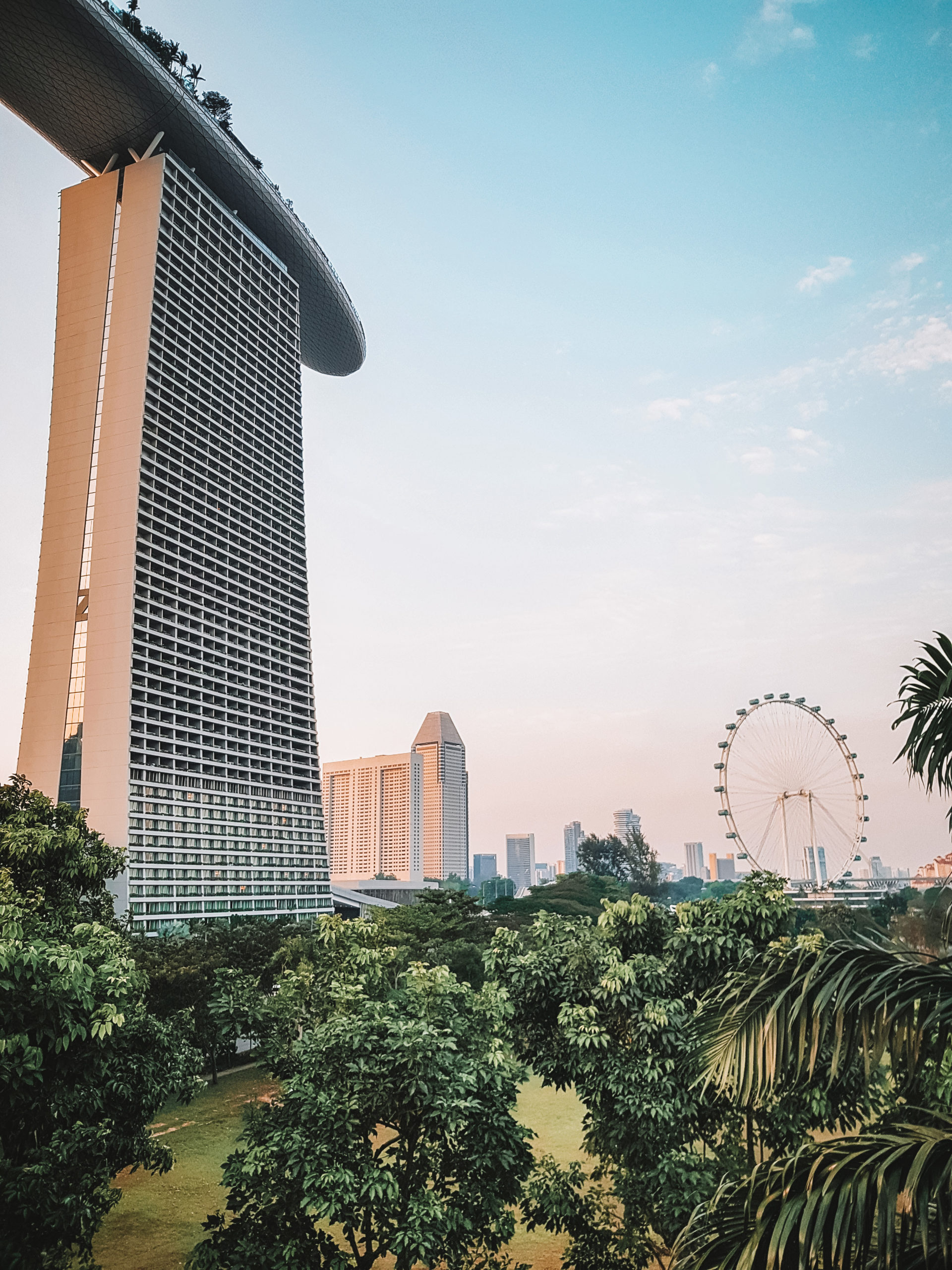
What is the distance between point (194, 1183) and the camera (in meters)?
17.6

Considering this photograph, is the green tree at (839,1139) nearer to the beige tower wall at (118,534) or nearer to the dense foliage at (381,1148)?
the dense foliage at (381,1148)

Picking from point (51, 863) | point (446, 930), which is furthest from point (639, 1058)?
point (446, 930)

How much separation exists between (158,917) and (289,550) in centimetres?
2902

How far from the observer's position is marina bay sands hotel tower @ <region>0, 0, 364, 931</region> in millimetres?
47188

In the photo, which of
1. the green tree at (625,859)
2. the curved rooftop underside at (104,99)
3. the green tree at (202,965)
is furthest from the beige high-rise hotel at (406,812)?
the green tree at (202,965)

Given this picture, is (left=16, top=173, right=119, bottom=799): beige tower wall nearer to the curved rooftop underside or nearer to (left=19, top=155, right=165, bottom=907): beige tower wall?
(left=19, top=155, right=165, bottom=907): beige tower wall

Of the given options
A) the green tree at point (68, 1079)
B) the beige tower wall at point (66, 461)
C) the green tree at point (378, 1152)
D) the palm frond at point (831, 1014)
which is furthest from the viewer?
the beige tower wall at point (66, 461)

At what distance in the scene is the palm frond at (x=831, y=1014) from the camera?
3762mm

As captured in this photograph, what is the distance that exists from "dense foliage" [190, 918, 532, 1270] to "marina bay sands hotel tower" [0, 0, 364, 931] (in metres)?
38.0

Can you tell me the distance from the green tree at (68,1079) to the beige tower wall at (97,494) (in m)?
34.9

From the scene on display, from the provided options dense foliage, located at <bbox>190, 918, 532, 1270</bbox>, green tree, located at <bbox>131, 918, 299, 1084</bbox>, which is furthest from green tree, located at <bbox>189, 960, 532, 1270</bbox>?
green tree, located at <bbox>131, 918, 299, 1084</bbox>

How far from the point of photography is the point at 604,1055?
10312mm

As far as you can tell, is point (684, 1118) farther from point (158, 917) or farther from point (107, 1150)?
point (158, 917)

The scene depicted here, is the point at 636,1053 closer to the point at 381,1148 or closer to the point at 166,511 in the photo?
the point at 381,1148
